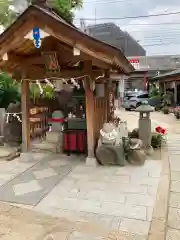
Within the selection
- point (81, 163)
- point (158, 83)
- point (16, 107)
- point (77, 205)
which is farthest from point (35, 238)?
point (158, 83)

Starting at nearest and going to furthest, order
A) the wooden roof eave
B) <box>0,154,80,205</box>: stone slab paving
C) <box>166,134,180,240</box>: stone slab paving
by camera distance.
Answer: <box>166,134,180,240</box>: stone slab paving → <box>0,154,80,205</box>: stone slab paving → the wooden roof eave

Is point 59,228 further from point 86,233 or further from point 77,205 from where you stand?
point 77,205

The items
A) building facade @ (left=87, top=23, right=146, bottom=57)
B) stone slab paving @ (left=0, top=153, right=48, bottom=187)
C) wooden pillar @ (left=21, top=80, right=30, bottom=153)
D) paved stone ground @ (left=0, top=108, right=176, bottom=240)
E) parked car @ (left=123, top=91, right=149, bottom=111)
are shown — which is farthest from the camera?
building facade @ (left=87, top=23, right=146, bottom=57)

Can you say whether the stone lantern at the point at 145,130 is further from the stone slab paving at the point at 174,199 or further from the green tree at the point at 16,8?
the green tree at the point at 16,8

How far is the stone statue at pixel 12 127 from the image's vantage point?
8.97 metres

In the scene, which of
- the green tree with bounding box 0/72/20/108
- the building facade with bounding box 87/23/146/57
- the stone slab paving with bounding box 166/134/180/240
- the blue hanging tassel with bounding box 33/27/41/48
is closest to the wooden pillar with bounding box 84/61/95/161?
the blue hanging tassel with bounding box 33/27/41/48

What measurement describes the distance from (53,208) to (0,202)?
1.05 meters

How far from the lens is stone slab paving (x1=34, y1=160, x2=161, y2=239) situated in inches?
155

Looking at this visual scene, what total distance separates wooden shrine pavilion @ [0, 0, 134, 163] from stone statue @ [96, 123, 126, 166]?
299 millimetres

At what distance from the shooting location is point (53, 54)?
6.31 metres

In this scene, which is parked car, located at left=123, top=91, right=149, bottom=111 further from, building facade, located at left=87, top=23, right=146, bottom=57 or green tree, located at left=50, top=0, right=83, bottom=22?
green tree, located at left=50, top=0, right=83, bottom=22

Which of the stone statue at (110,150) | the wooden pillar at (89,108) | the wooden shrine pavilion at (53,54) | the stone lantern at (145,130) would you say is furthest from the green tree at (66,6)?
the stone statue at (110,150)

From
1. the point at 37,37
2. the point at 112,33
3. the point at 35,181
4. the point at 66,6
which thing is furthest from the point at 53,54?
the point at 112,33

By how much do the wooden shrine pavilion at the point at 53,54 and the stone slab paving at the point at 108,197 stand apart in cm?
108
